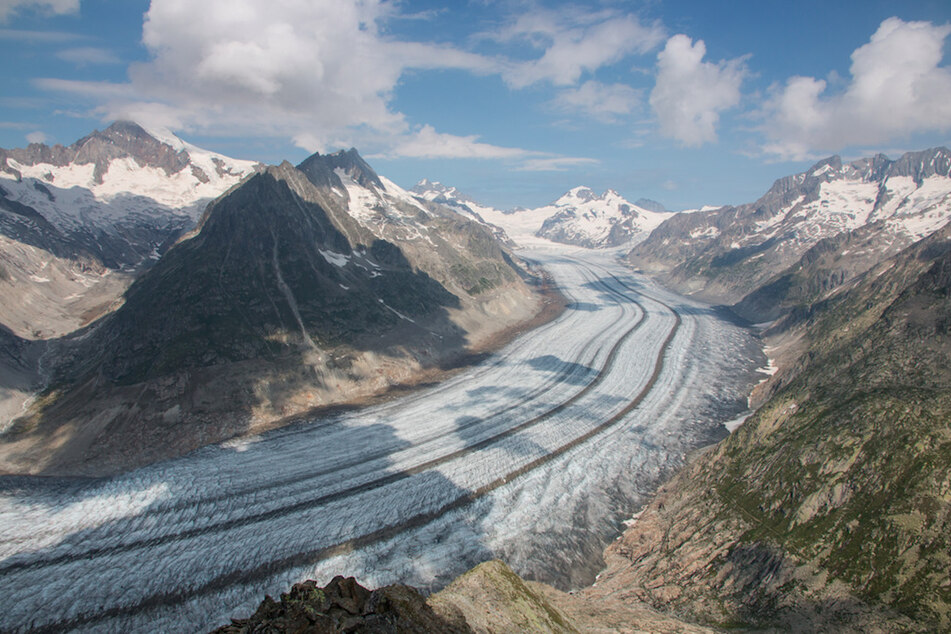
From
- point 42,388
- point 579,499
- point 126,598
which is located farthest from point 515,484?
point 42,388

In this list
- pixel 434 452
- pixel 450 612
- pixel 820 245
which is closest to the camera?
pixel 450 612

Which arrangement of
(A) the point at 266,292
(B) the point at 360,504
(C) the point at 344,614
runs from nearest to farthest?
(C) the point at 344,614, (B) the point at 360,504, (A) the point at 266,292

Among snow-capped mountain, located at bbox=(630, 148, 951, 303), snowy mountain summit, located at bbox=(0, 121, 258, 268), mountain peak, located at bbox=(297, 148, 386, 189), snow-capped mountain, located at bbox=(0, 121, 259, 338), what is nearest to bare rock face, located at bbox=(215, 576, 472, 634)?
snow-capped mountain, located at bbox=(0, 121, 259, 338)

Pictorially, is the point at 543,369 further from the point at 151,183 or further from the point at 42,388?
the point at 151,183

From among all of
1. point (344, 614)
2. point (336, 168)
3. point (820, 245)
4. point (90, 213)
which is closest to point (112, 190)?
point (90, 213)

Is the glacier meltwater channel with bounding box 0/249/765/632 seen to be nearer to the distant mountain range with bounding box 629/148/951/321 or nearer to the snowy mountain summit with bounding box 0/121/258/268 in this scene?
the distant mountain range with bounding box 629/148/951/321

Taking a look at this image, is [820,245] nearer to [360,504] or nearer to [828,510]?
[828,510]

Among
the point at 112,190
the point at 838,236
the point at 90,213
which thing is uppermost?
the point at 112,190
